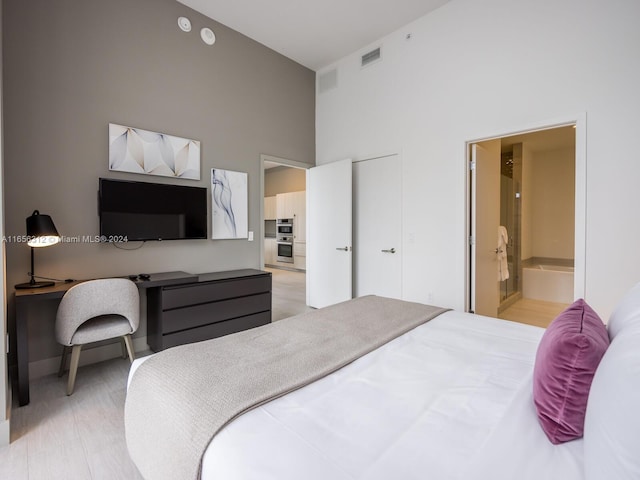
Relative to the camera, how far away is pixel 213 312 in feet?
10.1

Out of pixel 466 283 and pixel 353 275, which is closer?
pixel 466 283

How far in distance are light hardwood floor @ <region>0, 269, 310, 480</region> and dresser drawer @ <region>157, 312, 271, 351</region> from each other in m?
0.44

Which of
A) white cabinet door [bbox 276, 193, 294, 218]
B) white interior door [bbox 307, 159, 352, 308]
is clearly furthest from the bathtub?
white cabinet door [bbox 276, 193, 294, 218]

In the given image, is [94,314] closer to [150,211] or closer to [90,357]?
[90,357]

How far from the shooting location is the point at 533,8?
2.78 metres

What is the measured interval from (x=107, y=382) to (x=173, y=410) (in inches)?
78.2

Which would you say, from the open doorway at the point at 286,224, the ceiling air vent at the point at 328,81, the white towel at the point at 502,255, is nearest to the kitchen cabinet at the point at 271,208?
the open doorway at the point at 286,224

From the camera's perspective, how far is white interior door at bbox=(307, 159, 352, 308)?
4.19 meters

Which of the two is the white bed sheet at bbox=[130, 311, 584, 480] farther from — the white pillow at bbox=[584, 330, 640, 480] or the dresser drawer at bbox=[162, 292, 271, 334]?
the dresser drawer at bbox=[162, 292, 271, 334]

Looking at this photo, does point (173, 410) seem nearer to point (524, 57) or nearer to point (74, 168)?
point (74, 168)

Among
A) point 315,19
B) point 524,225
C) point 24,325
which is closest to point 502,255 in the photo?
point 524,225

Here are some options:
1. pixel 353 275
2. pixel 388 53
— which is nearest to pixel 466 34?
pixel 388 53

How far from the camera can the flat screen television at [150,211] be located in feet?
9.19

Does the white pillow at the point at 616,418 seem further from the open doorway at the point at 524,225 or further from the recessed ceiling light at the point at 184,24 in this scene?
the recessed ceiling light at the point at 184,24
